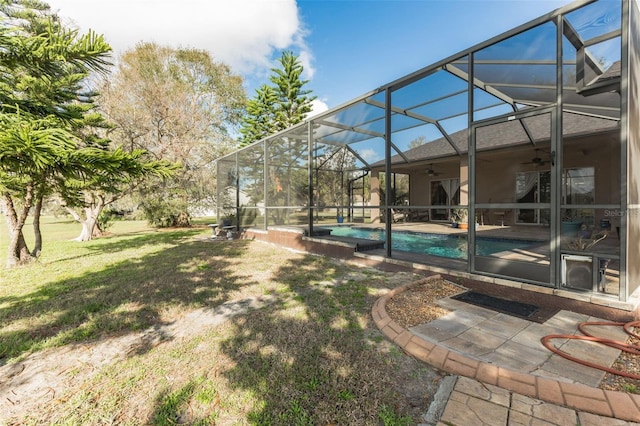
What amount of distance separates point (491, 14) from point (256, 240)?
9.24m

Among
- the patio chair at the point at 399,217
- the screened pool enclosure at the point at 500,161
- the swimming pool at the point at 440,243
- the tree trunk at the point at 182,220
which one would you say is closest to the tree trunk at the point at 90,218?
the tree trunk at the point at 182,220

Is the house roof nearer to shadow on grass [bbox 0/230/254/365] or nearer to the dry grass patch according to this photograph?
the dry grass patch

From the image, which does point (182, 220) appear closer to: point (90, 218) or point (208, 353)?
point (90, 218)

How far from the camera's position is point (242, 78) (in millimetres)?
18297

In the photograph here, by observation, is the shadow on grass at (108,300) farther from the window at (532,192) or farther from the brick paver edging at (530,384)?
the window at (532,192)

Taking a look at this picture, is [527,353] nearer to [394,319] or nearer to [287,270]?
[394,319]

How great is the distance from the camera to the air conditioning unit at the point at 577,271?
9.68 feet

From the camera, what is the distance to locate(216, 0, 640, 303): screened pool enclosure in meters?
3.03

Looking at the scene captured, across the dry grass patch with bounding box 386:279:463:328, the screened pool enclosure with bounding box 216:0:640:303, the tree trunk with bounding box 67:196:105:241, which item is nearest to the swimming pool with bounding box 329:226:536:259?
the screened pool enclosure with bounding box 216:0:640:303

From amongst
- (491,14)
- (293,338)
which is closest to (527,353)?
(293,338)

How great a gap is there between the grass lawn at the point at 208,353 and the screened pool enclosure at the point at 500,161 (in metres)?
2.28

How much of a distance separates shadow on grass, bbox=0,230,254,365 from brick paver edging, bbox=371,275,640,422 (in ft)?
8.94

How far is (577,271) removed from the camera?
302cm

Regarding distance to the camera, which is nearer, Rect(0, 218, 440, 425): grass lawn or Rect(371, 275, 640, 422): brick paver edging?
Rect(371, 275, 640, 422): brick paver edging
